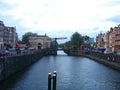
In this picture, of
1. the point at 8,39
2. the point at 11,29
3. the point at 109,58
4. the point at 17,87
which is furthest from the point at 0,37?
the point at 17,87

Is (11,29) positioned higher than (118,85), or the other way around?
(11,29)

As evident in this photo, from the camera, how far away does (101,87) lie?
3738cm

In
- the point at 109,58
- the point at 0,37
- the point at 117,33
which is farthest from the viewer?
the point at 117,33

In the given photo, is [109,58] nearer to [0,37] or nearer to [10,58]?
[10,58]

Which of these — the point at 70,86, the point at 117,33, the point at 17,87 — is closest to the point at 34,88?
the point at 17,87

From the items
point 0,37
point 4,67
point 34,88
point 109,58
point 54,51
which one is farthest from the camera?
point 54,51

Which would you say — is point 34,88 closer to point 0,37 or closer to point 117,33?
point 0,37

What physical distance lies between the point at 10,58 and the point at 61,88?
1395 centimetres

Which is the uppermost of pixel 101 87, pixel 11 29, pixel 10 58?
pixel 11 29

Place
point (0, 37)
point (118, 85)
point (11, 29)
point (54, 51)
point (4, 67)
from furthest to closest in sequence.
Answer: point (54, 51) → point (11, 29) → point (0, 37) → point (4, 67) → point (118, 85)

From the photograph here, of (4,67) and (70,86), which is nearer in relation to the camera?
(70,86)

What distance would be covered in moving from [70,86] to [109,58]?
46007mm

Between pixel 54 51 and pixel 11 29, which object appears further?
pixel 54 51

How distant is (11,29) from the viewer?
171875 millimetres
